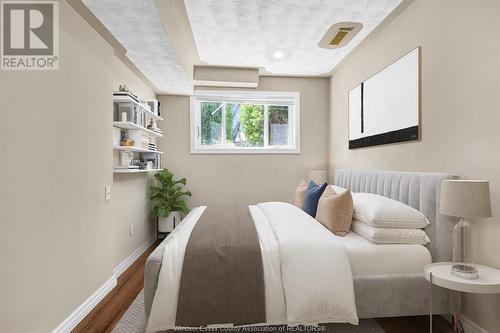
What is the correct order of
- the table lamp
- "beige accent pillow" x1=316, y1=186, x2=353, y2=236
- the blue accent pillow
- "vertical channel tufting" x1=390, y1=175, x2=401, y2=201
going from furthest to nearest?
1. the blue accent pillow
2. "vertical channel tufting" x1=390, y1=175, x2=401, y2=201
3. "beige accent pillow" x1=316, y1=186, x2=353, y2=236
4. the table lamp

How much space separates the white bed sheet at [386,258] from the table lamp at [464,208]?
0.23m

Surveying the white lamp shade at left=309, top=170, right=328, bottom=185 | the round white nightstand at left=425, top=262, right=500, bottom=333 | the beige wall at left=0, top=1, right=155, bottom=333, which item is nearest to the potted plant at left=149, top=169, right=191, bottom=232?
the beige wall at left=0, top=1, right=155, bottom=333

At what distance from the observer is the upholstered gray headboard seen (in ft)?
6.23

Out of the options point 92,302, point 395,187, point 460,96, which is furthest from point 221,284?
point 460,96

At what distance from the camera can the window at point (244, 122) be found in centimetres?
447

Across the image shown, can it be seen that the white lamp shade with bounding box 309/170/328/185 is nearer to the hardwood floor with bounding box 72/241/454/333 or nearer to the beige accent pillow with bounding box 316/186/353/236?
the beige accent pillow with bounding box 316/186/353/236

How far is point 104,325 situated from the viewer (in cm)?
197

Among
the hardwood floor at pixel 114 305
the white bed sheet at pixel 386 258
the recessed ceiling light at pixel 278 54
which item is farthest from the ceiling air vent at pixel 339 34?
the hardwood floor at pixel 114 305

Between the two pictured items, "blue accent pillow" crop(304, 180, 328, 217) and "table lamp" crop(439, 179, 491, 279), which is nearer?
"table lamp" crop(439, 179, 491, 279)

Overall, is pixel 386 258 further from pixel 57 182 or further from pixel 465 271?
pixel 57 182

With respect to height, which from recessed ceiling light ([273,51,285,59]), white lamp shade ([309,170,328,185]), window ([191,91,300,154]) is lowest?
white lamp shade ([309,170,328,185])

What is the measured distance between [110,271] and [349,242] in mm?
2249

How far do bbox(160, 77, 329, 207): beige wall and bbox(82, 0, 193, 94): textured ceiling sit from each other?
96 cm

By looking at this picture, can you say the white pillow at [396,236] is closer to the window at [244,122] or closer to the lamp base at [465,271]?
the lamp base at [465,271]
